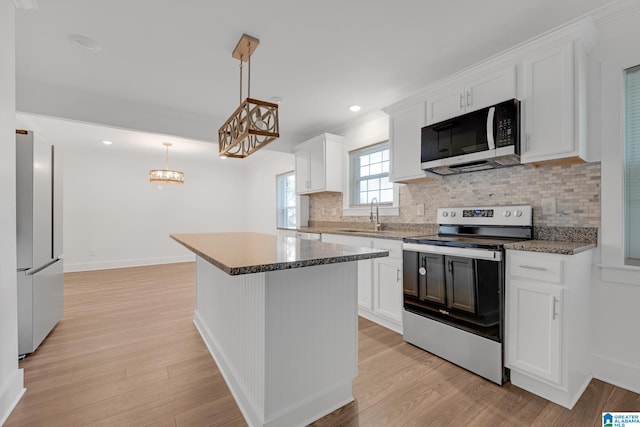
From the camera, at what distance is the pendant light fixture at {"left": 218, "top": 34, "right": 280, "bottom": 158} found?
1.88 meters

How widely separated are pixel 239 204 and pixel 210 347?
18.2 ft

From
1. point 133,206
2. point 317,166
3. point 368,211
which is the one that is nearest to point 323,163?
point 317,166

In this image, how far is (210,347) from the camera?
7.74ft

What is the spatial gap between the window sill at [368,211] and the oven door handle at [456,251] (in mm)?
1002

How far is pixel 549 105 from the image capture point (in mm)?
1920

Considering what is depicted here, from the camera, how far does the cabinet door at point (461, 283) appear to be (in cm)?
198

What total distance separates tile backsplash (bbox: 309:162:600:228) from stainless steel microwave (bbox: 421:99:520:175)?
0.43 feet

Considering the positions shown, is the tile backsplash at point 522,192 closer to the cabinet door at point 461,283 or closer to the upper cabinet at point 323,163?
the cabinet door at point 461,283

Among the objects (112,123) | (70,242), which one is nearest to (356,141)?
(112,123)

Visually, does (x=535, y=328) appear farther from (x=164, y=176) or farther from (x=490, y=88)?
(x=164, y=176)

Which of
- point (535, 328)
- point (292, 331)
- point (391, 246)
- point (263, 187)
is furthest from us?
point (263, 187)

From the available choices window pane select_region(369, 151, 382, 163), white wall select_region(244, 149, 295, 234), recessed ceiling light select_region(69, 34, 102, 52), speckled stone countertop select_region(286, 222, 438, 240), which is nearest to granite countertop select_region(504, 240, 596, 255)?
speckled stone countertop select_region(286, 222, 438, 240)

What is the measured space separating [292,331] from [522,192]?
6.87 feet

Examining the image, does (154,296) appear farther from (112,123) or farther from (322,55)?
(322,55)
